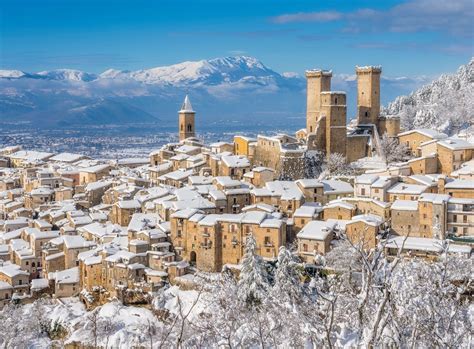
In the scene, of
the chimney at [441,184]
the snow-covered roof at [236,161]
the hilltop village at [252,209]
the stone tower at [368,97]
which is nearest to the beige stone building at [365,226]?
the hilltop village at [252,209]

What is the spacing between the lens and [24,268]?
5588cm

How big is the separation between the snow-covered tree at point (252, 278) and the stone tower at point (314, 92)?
82.0 ft

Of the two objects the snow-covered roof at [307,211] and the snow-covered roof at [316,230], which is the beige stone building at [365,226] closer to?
the snow-covered roof at [316,230]

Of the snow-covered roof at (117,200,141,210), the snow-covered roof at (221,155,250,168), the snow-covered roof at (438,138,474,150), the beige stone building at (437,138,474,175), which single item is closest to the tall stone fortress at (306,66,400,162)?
the snow-covered roof at (221,155,250,168)

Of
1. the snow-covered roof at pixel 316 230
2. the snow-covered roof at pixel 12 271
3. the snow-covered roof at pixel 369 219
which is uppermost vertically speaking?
the snow-covered roof at pixel 369 219

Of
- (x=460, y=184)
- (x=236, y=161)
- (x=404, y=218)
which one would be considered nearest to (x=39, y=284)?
(x=236, y=161)

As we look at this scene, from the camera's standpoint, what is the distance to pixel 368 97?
6488cm

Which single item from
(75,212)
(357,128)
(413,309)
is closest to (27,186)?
(75,212)

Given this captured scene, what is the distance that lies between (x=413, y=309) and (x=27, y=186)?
66587mm

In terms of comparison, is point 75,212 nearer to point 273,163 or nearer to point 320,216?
point 273,163

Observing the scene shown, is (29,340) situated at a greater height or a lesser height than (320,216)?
lesser

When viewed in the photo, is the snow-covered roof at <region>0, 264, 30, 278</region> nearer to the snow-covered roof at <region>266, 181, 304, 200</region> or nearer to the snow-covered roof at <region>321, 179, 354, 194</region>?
the snow-covered roof at <region>266, 181, 304, 200</region>

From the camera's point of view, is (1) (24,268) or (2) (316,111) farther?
(2) (316,111)

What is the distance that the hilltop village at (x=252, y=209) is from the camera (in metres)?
45.2
